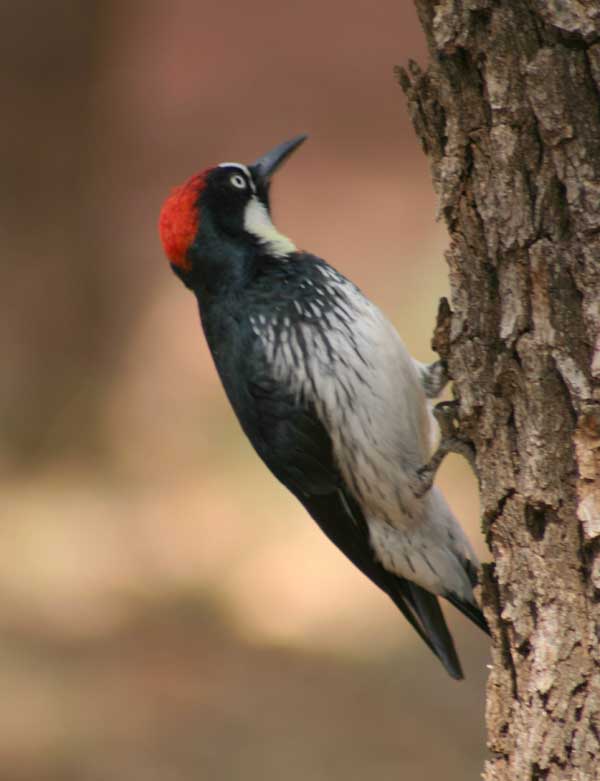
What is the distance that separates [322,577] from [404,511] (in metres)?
3.52

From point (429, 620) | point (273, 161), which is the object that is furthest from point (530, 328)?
point (273, 161)

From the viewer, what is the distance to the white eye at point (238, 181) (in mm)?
3769

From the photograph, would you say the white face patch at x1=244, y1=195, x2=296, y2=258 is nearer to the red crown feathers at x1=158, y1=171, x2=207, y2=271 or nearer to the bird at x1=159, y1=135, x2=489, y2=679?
the bird at x1=159, y1=135, x2=489, y2=679

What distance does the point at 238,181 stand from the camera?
379 centimetres

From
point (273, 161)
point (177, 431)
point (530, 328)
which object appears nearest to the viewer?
point (530, 328)

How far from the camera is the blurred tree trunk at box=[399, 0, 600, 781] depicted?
2.25m

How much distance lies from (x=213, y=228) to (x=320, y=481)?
833 mm

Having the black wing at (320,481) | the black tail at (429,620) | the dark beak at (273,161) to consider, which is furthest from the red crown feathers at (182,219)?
the black tail at (429,620)

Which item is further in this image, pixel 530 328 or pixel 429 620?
pixel 429 620

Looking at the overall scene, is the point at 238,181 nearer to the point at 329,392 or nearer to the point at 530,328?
the point at 329,392

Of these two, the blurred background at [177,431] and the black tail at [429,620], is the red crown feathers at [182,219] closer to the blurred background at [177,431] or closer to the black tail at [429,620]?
the black tail at [429,620]

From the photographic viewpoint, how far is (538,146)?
7.61ft

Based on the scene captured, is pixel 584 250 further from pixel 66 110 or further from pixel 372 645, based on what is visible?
pixel 66 110

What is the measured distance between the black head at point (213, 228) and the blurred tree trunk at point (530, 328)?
46.2 inches
